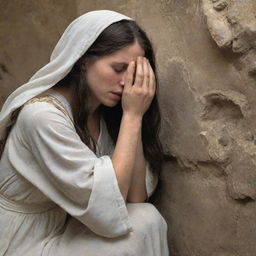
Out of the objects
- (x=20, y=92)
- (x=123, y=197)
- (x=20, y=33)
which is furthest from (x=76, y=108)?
(x=20, y=33)

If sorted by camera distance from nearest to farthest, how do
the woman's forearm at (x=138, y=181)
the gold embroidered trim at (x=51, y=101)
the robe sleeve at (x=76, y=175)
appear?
the robe sleeve at (x=76, y=175), the gold embroidered trim at (x=51, y=101), the woman's forearm at (x=138, y=181)

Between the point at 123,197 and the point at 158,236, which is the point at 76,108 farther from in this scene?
the point at 158,236

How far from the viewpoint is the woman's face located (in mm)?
1768

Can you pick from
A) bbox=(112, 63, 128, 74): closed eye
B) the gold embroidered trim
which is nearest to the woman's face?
bbox=(112, 63, 128, 74): closed eye

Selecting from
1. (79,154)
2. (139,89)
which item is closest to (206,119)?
(139,89)

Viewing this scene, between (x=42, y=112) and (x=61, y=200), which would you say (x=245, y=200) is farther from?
(x=42, y=112)

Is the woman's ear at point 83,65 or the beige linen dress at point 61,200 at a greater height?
the woman's ear at point 83,65

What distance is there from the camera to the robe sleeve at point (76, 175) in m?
1.65

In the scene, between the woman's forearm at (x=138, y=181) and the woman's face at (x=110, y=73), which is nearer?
the woman's face at (x=110, y=73)

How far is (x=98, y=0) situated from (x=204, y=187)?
1.03 meters

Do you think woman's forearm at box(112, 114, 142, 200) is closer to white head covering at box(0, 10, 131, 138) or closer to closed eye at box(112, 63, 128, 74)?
closed eye at box(112, 63, 128, 74)

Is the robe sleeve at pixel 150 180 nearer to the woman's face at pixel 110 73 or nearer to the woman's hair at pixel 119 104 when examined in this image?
the woman's hair at pixel 119 104

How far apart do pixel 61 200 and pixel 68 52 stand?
513mm

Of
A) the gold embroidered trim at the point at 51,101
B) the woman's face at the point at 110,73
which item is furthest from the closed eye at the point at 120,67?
the gold embroidered trim at the point at 51,101
